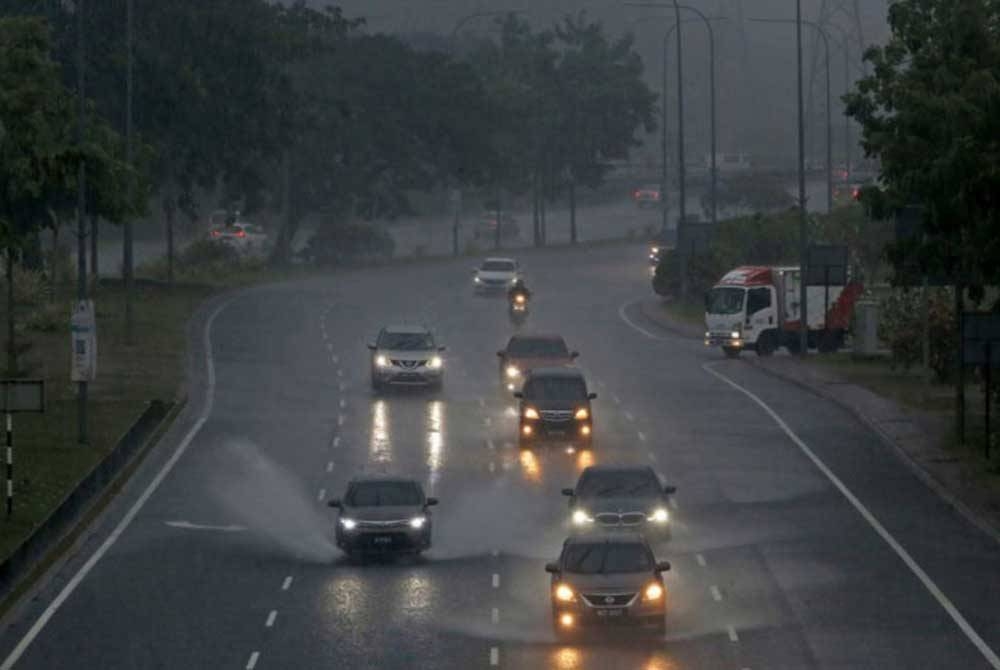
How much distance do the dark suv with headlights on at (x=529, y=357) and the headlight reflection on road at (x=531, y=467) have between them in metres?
11.2

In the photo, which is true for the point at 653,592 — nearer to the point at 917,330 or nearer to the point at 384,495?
the point at 384,495

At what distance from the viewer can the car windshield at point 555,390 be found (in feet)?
163

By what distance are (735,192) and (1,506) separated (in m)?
131

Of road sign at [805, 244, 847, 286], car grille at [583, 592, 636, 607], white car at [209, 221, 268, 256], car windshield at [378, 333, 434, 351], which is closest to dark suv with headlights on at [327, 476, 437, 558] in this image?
car grille at [583, 592, 636, 607]

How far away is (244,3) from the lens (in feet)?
317

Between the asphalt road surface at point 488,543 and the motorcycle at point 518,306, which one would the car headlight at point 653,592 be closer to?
the asphalt road surface at point 488,543

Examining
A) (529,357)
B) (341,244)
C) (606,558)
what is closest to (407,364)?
(529,357)

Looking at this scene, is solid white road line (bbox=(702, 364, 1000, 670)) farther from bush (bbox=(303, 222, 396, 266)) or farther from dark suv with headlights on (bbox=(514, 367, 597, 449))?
bush (bbox=(303, 222, 396, 266))

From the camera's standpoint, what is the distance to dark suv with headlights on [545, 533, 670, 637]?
2903 centimetres

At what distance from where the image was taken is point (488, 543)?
37594 millimetres

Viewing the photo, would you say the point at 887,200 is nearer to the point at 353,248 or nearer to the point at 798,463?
the point at 798,463

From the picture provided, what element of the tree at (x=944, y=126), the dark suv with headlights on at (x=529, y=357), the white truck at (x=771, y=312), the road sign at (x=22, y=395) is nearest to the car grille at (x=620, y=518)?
the tree at (x=944, y=126)

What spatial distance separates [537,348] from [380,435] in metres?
10.5

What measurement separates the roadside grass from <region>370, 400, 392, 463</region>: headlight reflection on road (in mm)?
5614
